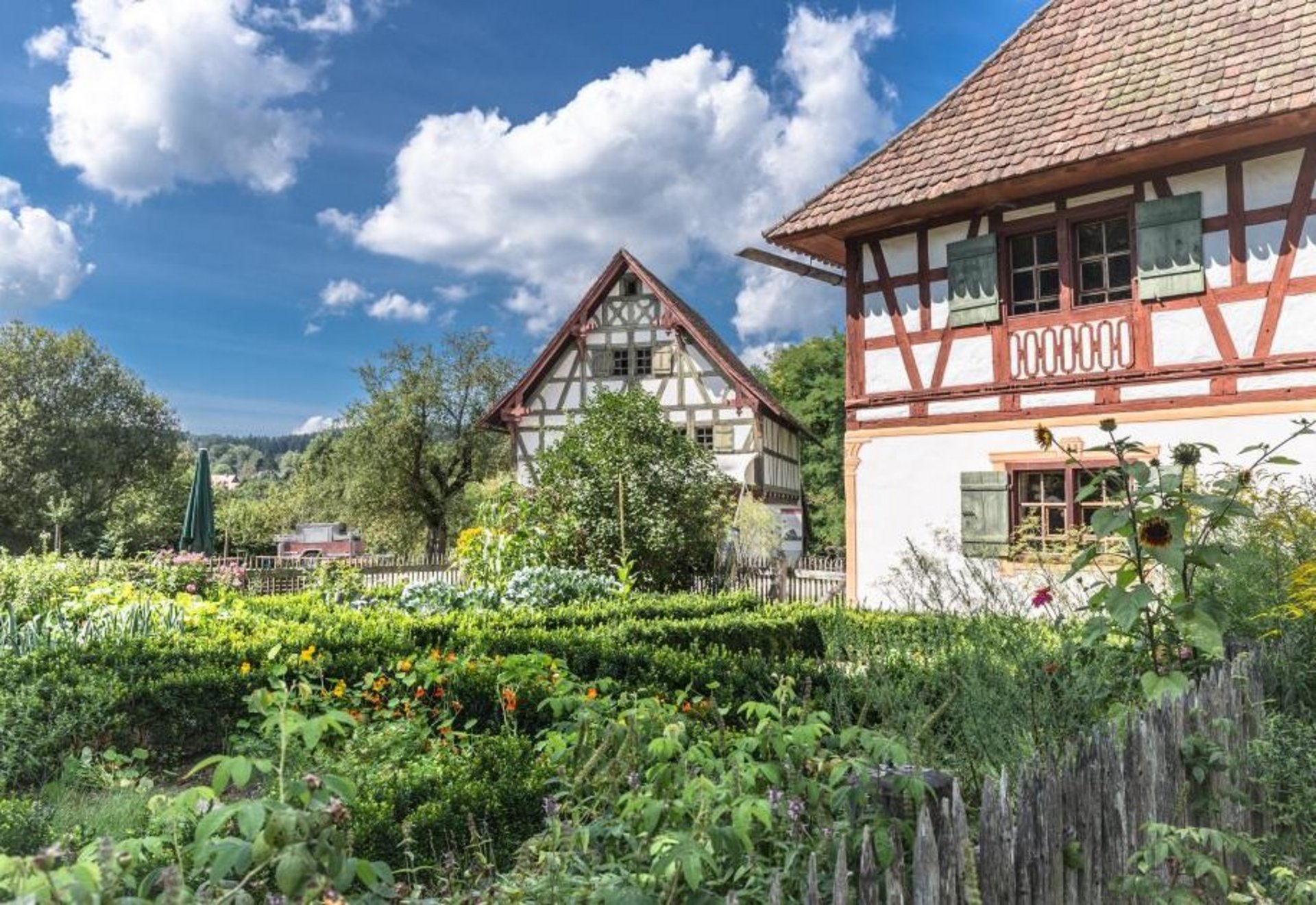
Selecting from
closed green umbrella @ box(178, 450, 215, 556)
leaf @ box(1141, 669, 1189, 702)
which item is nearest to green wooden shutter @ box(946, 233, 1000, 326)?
leaf @ box(1141, 669, 1189, 702)

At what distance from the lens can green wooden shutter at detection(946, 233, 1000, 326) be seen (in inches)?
435

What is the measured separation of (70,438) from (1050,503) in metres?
32.7

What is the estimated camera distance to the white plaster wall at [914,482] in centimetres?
1076

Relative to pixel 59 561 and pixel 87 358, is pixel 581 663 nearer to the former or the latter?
pixel 59 561

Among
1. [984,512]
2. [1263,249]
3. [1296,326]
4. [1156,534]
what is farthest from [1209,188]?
[1156,534]

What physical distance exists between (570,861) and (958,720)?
2476 mm

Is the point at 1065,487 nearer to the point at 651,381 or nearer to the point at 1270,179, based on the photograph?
the point at 1270,179

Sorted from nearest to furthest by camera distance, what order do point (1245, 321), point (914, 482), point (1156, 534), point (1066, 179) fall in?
point (1156, 534)
point (1245, 321)
point (1066, 179)
point (914, 482)

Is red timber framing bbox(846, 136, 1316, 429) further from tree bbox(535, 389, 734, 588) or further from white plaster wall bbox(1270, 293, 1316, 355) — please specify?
tree bbox(535, 389, 734, 588)

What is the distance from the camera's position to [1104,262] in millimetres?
10484

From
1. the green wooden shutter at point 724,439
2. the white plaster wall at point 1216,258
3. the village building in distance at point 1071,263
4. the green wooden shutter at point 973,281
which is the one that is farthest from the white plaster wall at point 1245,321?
the green wooden shutter at point 724,439

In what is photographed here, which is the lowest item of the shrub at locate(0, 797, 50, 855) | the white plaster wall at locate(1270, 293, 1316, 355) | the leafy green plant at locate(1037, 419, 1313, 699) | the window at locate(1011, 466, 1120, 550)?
the shrub at locate(0, 797, 50, 855)

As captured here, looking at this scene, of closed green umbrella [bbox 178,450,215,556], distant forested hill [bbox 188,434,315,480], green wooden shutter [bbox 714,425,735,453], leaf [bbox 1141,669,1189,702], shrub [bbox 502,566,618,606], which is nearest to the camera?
leaf [bbox 1141,669,1189,702]

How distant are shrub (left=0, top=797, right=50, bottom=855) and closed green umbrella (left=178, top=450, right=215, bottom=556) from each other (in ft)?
46.0
